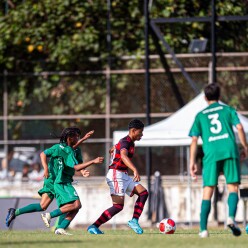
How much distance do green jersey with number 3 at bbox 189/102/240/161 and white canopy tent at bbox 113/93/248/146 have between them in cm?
949

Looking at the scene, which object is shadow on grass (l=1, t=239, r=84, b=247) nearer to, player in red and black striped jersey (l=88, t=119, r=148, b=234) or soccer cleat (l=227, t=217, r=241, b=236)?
soccer cleat (l=227, t=217, r=241, b=236)

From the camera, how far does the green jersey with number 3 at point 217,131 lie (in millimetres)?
13297

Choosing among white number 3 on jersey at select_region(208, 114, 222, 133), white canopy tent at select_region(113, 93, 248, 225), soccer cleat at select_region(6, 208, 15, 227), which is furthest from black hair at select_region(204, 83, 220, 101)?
white canopy tent at select_region(113, 93, 248, 225)

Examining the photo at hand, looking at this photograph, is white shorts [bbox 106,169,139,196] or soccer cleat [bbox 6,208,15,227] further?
soccer cleat [bbox 6,208,15,227]

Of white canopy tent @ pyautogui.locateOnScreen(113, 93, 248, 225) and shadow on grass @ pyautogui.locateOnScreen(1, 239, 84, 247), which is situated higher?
white canopy tent @ pyautogui.locateOnScreen(113, 93, 248, 225)

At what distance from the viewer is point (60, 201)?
16109mm

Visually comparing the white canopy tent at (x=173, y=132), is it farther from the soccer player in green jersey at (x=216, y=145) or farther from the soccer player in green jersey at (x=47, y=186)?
the soccer player in green jersey at (x=216, y=145)

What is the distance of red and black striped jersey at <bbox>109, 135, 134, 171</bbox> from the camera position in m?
16.0

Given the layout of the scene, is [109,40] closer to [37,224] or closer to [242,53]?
[242,53]

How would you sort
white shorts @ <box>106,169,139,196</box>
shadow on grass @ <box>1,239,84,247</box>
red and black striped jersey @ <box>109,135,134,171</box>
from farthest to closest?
white shorts @ <box>106,169,139,196</box> < red and black striped jersey @ <box>109,135,134,171</box> < shadow on grass @ <box>1,239,84,247</box>

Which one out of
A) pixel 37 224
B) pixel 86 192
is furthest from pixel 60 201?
pixel 86 192

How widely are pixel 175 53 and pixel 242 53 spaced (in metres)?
1.58

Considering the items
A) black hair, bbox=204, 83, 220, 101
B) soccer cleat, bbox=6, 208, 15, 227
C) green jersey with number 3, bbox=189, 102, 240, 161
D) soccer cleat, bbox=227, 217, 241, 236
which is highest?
black hair, bbox=204, 83, 220, 101

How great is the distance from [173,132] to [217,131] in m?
9.95
